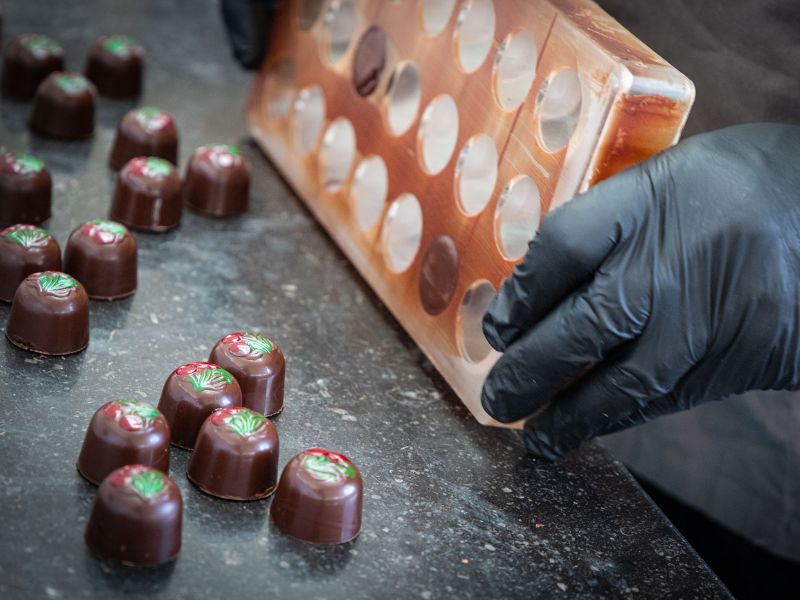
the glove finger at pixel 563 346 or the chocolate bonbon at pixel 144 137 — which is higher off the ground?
the glove finger at pixel 563 346

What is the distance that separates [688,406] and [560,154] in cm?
30

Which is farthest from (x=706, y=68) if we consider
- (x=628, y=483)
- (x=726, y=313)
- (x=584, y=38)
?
(x=628, y=483)

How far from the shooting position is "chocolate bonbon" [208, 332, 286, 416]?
1061 mm

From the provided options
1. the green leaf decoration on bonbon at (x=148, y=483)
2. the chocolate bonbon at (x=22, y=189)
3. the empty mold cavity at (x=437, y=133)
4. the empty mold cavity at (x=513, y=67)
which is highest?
the empty mold cavity at (x=513, y=67)

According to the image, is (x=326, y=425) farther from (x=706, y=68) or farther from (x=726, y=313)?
(x=706, y=68)

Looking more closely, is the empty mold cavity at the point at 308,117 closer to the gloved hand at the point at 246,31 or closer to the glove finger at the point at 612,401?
the gloved hand at the point at 246,31

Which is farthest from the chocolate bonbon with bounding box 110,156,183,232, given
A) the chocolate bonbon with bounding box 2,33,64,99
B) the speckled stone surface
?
the chocolate bonbon with bounding box 2,33,64,99

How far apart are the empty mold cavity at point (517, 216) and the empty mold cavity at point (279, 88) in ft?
2.10

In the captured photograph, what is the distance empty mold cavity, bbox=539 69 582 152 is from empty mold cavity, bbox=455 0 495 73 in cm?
16

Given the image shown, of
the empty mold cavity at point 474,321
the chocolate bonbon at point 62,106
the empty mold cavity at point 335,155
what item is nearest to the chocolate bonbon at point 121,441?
the empty mold cavity at point 474,321

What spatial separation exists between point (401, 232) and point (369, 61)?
0.25m

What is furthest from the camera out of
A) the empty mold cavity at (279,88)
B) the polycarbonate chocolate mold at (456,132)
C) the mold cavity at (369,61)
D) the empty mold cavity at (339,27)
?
the empty mold cavity at (279,88)

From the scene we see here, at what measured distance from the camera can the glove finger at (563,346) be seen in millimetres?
1024

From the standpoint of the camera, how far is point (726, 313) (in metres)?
1.03
